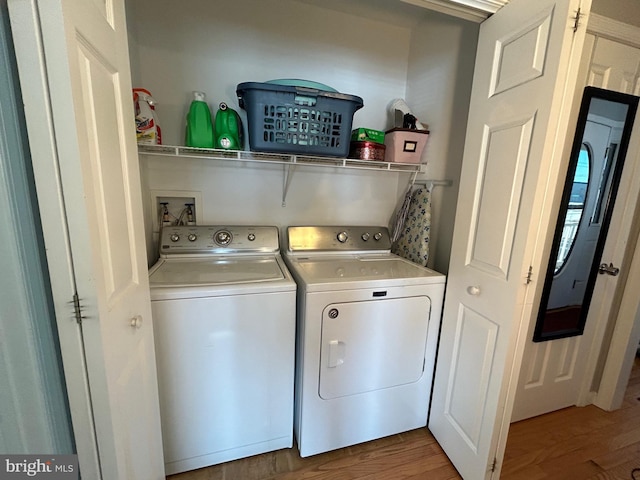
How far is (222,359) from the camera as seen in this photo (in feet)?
4.37

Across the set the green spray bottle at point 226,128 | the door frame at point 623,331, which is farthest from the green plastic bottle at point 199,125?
the door frame at point 623,331

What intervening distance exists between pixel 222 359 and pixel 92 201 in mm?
953

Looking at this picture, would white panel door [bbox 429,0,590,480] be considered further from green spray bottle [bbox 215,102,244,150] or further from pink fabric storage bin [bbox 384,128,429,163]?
green spray bottle [bbox 215,102,244,150]

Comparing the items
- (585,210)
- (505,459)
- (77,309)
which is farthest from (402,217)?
(77,309)

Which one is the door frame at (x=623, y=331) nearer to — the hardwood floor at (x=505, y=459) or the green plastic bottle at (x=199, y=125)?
the hardwood floor at (x=505, y=459)

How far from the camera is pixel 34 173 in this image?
23.5 inches

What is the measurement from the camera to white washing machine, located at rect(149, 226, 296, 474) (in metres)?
1.26

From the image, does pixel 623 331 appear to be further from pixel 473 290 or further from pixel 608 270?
pixel 473 290

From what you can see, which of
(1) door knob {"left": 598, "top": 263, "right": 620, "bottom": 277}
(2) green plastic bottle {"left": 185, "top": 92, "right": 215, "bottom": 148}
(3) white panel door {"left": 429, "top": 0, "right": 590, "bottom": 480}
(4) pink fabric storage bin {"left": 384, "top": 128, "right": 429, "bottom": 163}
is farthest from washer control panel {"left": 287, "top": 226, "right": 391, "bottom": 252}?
(1) door knob {"left": 598, "top": 263, "right": 620, "bottom": 277}

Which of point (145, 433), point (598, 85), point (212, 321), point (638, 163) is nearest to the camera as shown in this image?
point (145, 433)

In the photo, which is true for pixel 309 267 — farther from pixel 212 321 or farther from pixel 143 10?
pixel 143 10

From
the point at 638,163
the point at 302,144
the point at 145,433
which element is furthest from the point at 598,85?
the point at 145,433

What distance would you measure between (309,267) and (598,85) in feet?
6.12

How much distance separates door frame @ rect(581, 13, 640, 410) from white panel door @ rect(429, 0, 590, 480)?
1.07 m
